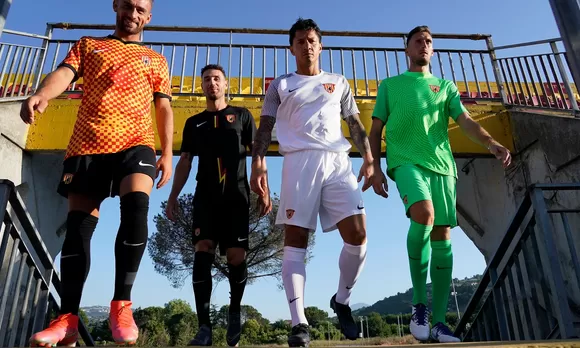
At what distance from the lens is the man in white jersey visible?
262cm

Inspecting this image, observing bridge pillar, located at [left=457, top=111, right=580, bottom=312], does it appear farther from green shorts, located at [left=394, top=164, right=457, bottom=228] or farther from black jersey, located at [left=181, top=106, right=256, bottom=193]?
black jersey, located at [left=181, top=106, right=256, bottom=193]

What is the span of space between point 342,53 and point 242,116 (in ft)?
14.2

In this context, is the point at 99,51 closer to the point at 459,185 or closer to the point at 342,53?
the point at 342,53

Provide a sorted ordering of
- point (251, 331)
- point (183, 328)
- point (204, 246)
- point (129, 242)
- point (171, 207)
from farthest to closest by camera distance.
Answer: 1. point (251, 331)
2. point (183, 328)
3. point (171, 207)
4. point (204, 246)
5. point (129, 242)

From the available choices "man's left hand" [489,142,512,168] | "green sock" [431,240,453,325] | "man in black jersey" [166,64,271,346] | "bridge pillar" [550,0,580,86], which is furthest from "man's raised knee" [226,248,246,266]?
"bridge pillar" [550,0,580,86]

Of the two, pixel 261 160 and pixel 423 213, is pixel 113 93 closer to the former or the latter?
Result: pixel 261 160

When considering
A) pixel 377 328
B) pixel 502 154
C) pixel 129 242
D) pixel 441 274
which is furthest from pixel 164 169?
pixel 377 328

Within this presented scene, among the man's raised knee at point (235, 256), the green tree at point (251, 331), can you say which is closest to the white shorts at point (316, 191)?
the man's raised knee at point (235, 256)

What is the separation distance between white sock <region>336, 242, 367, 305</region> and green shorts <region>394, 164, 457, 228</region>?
0.50 meters

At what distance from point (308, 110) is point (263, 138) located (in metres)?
0.35

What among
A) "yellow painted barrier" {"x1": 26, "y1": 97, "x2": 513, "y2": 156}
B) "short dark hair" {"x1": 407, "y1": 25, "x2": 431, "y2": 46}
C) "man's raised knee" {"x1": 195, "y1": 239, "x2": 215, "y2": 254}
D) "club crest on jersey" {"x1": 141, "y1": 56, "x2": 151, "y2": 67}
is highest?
"yellow painted barrier" {"x1": 26, "y1": 97, "x2": 513, "y2": 156}

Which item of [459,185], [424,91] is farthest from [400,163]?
[459,185]

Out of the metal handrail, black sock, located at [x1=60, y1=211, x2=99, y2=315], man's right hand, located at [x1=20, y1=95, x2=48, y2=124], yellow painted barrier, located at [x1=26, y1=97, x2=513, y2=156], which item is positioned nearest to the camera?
man's right hand, located at [x1=20, y1=95, x2=48, y2=124]

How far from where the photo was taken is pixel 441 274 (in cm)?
289
